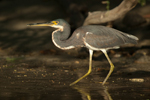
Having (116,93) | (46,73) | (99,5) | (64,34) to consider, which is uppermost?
(64,34)

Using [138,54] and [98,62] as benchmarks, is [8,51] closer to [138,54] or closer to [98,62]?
[98,62]

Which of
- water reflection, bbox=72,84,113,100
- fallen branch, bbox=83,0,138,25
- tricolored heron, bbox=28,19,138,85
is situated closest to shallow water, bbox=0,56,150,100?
water reflection, bbox=72,84,113,100

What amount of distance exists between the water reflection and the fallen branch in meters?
2.43

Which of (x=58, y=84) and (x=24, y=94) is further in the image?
(x=58, y=84)

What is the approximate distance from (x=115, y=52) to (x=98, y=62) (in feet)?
5.99

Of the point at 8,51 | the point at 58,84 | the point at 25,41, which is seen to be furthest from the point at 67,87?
the point at 25,41

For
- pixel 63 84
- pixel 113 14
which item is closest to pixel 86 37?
pixel 63 84

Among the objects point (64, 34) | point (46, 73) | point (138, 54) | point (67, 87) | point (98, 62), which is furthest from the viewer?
point (138, 54)

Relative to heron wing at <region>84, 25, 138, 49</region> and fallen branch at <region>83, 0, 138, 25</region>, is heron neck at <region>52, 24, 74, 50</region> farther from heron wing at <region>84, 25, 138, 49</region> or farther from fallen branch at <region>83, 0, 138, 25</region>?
fallen branch at <region>83, 0, 138, 25</region>

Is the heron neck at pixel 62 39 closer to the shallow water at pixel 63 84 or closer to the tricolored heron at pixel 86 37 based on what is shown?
the tricolored heron at pixel 86 37

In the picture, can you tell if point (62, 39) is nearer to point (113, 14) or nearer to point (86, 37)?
point (86, 37)

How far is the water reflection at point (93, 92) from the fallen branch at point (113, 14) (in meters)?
2.43

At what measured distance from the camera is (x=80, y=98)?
598cm

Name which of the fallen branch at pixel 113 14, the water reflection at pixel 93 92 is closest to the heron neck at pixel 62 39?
the water reflection at pixel 93 92
